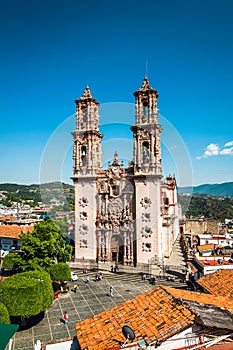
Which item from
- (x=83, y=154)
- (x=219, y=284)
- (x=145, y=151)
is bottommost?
A: (x=219, y=284)

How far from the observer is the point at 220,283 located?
17.0 meters

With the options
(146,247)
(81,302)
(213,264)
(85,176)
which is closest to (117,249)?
(146,247)

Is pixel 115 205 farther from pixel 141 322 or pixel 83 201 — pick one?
pixel 141 322

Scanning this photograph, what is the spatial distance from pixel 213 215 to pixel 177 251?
229 feet

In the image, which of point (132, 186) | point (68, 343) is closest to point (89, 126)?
point (132, 186)

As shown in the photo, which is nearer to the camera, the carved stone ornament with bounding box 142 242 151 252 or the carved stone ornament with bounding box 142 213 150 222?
the carved stone ornament with bounding box 142 242 151 252

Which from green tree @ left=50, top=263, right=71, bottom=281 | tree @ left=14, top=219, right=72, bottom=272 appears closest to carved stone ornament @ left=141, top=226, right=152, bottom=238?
tree @ left=14, top=219, right=72, bottom=272

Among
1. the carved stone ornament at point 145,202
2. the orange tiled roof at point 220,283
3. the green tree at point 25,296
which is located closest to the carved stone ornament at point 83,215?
the carved stone ornament at point 145,202

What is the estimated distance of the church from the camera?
31.1 meters

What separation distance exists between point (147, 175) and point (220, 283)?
15672 mm

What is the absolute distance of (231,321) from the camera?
838cm

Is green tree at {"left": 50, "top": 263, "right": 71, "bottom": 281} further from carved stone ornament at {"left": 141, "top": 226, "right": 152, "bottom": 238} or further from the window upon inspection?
the window

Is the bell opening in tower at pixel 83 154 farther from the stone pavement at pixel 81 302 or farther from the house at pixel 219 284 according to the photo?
the house at pixel 219 284

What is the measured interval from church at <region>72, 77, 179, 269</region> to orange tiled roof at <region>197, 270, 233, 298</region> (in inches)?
493
